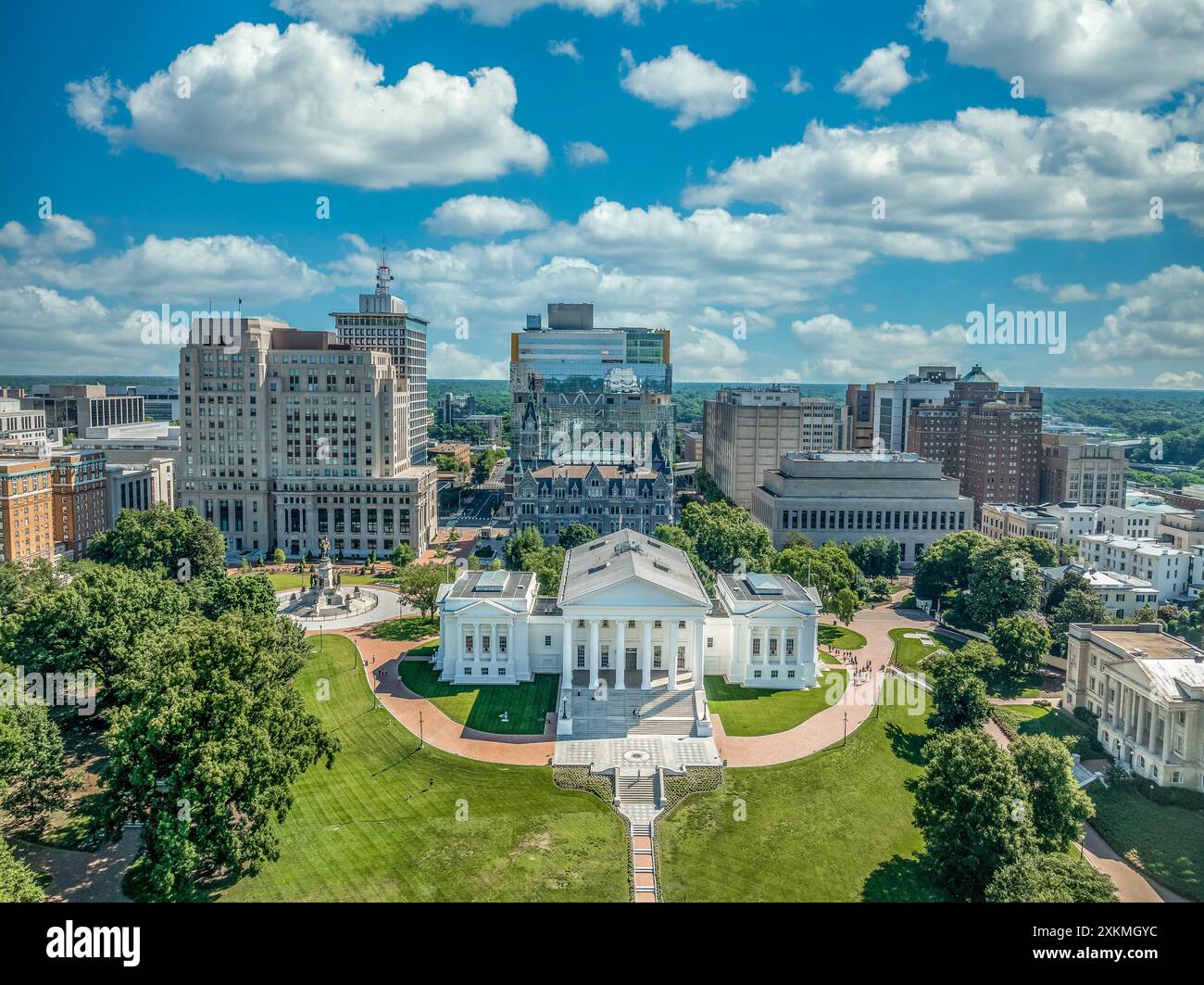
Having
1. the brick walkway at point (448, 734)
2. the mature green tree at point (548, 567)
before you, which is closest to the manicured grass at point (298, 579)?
the mature green tree at point (548, 567)

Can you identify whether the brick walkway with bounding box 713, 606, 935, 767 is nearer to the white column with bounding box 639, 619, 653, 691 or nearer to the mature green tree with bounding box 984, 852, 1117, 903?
the white column with bounding box 639, 619, 653, 691

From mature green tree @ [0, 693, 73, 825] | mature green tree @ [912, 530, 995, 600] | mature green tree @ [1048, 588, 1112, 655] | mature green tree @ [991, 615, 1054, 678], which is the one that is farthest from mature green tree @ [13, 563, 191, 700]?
mature green tree @ [912, 530, 995, 600]

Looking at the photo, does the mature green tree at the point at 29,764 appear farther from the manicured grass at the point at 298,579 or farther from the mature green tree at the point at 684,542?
the mature green tree at the point at 684,542

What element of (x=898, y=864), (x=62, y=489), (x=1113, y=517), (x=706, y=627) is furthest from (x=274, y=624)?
(x=1113, y=517)

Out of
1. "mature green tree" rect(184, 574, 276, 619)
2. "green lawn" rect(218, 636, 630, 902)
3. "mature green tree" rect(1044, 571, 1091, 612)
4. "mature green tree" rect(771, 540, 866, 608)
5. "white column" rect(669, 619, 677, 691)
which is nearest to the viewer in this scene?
"green lawn" rect(218, 636, 630, 902)

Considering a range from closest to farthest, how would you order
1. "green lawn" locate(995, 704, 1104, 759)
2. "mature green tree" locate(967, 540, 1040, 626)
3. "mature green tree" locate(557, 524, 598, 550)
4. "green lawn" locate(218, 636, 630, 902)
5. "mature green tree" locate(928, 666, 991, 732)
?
"green lawn" locate(218, 636, 630, 902)
"mature green tree" locate(928, 666, 991, 732)
"green lawn" locate(995, 704, 1104, 759)
"mature green tree" locate(967, 540, 1040, 626)
"mature green tree" locate(557, 524, 598, 550)

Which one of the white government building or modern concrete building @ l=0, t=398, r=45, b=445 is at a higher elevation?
modern concrete building @ l=0, t=398, r=45, b=445
